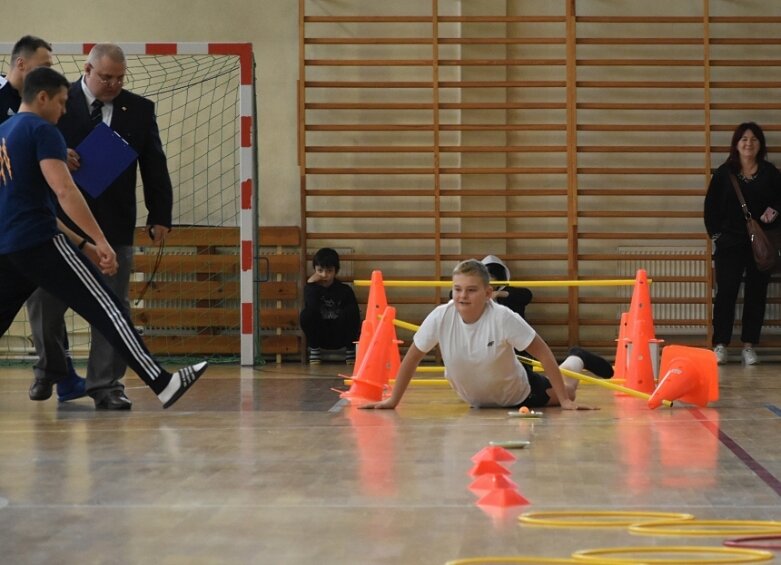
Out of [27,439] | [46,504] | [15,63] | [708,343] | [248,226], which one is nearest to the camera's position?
[46,504]

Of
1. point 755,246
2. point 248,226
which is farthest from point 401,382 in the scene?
point 755,246

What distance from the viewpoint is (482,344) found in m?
5.95

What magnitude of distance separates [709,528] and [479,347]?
2671 millimetres

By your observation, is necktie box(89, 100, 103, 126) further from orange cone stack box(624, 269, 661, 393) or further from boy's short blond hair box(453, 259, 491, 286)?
orange cone stack box(624, 269, 661, 393)

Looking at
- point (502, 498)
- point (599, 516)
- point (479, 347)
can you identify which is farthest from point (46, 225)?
point (599, 516)

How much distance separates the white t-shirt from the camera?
19.5 feet

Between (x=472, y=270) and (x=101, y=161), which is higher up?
(x=101, y=161)

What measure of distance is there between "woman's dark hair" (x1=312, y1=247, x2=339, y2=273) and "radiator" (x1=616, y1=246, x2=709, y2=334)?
244 cm

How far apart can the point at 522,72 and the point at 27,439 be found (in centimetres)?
626

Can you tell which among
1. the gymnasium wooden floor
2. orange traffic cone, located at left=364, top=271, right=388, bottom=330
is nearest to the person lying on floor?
the gymnasium wooden floor

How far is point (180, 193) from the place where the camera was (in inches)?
408

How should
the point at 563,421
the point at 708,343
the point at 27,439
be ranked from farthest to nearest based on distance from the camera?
the point at 708,343
the point at 563,421
the point at 27,439

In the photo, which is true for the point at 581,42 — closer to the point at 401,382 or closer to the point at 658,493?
the point at 401,382

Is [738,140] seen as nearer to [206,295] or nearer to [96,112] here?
[206,295]
